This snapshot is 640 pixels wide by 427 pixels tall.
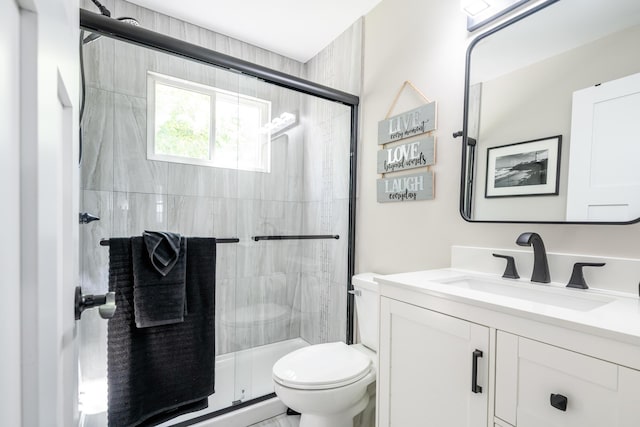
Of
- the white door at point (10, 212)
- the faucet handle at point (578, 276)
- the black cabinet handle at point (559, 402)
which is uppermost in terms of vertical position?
the white door at point (10, 212)

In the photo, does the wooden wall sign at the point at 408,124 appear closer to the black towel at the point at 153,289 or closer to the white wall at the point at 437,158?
the white wall at the point at 437,158

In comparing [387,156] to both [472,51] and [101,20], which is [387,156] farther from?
[101,20]

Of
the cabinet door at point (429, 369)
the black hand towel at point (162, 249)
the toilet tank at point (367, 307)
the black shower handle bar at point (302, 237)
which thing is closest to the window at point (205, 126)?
the black shower handle bar at point (302, 237)

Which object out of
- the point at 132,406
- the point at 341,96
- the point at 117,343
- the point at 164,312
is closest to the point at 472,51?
the point at 341,96

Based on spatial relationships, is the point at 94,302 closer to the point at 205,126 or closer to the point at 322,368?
the point at 322,368

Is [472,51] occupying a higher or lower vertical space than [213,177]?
higher

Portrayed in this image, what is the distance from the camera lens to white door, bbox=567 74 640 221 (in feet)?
3.14

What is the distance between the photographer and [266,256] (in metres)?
1.90

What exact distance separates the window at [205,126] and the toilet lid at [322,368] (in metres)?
1.08

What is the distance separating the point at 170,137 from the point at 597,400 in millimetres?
2118

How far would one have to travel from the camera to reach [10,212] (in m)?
0.29

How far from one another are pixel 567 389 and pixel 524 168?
0.83 metres

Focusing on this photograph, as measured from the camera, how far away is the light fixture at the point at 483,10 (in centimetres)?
130

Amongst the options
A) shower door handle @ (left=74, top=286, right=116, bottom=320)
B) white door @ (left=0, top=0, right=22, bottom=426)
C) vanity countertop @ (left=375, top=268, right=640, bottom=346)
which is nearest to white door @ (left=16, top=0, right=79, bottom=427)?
white door @ (left=0, top=0, right=22, bottom=426)
